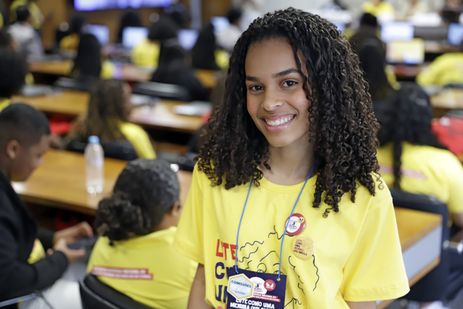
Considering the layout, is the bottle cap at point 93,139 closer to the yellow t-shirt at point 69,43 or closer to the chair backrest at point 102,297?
the chair backrest at point 102,297

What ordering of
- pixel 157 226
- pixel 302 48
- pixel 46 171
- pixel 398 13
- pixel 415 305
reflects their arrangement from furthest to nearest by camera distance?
pixel 398 13 → pixel 46 171 → pixel 415 305 → pixel 157 226 → pixel 302 48

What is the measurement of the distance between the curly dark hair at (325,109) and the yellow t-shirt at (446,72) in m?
5.19

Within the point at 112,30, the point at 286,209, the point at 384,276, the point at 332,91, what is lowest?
the point at 112,30

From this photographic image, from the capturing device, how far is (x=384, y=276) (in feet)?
4.55

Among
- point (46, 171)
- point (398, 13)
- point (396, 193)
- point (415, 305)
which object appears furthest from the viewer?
point (398, 13)

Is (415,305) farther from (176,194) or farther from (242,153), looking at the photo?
(242,153)

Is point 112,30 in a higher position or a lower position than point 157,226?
lower

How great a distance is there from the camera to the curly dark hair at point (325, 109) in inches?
53.5

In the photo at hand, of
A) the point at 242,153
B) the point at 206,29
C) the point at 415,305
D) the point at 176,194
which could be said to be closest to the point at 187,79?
the point at 206,29

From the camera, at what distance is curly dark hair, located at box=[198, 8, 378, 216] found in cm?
136

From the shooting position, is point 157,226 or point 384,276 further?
point 157,226

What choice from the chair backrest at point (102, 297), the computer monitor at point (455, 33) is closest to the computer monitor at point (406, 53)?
the computer monitor at point (455, 33)

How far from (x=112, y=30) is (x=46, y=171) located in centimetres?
901

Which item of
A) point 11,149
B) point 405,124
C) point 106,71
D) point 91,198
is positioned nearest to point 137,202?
point 11,149
